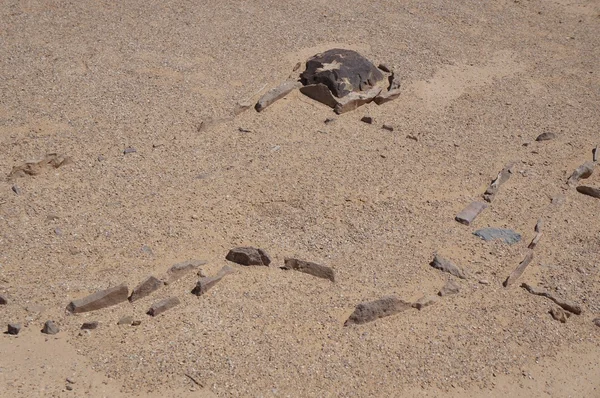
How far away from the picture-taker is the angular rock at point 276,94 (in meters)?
7.72

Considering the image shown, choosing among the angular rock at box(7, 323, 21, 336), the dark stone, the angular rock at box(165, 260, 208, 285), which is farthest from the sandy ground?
the dark stone

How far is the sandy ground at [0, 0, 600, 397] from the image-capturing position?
4.77 metres

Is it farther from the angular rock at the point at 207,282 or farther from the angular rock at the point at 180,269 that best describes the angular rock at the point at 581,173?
the angular rock at the point at 180,269

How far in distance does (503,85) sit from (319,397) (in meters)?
5.29

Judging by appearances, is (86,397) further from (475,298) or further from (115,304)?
(475,298)

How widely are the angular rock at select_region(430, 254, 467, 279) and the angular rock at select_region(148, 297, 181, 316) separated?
1.91m

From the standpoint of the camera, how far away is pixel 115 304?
5086 millimetres

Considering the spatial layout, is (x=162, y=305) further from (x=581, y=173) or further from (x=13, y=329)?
(x=581, y=173)

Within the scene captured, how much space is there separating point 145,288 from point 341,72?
379cm

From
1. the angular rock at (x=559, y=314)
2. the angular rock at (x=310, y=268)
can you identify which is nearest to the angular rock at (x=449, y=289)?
the angular rock at (x=559, y=314)

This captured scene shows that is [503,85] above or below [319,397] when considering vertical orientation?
above

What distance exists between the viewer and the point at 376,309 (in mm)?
5176

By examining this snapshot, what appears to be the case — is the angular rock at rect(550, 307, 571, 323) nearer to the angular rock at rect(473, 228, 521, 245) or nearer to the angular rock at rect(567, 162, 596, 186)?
the angular rock at rect(473, 228, 521, 245)

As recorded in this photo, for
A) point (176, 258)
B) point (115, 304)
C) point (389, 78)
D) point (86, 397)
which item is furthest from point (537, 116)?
point (86, 397)
